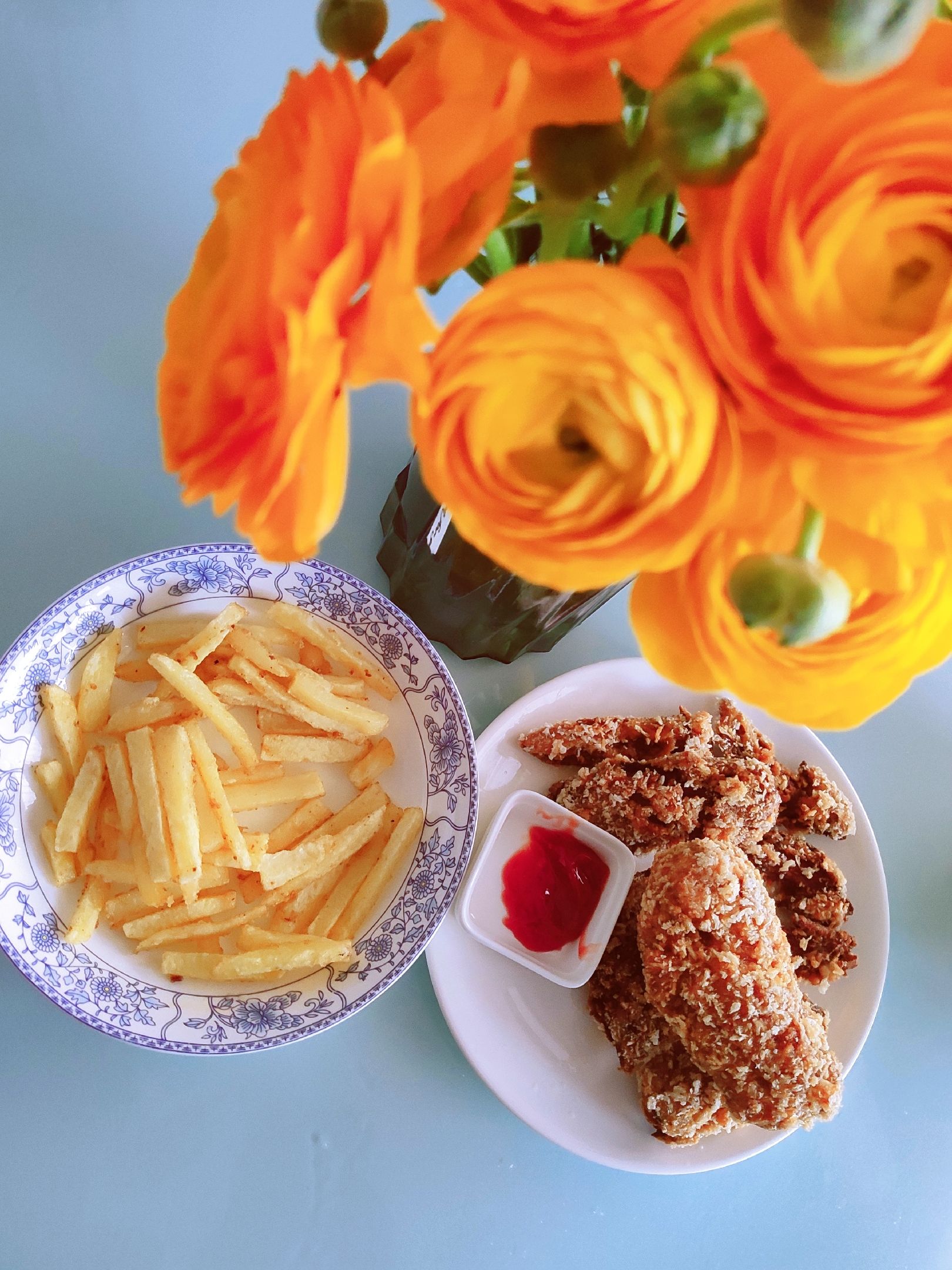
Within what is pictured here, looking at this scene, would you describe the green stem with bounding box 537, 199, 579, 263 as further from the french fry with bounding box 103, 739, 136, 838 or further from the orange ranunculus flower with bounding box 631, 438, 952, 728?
the french fry with bounding box 103, 739, 136, 838

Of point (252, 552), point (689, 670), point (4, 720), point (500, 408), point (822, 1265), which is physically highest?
point (500, 408)

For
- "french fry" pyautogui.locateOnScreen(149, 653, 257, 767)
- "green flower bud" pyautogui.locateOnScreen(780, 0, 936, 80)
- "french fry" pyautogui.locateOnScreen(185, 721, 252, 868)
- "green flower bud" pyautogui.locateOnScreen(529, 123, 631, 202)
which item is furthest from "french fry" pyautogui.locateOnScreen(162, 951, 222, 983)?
"green flower bud" pyautogui.locateOnScreen(780, 0, 936, 80)

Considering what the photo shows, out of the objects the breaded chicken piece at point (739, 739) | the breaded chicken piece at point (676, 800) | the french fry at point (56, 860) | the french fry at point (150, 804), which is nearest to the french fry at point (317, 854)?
the french fry at point (150, 804)

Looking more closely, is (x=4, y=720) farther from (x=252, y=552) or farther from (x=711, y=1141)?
(x=711, y=1141)

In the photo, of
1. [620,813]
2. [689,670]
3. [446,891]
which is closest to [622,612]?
[620,813]

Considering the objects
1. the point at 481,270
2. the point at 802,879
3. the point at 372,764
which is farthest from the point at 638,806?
the point at 481,270

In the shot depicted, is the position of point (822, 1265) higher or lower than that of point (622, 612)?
lower
